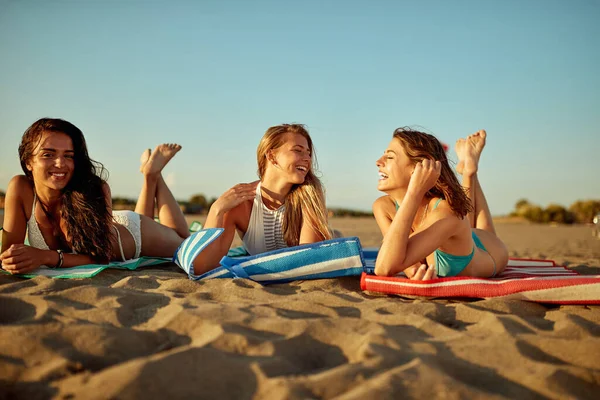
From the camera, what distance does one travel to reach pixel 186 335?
88.6 inches

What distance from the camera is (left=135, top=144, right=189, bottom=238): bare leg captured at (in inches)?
224

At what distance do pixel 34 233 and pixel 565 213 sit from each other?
1112 inches

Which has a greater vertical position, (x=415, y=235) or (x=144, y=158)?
(x=144, y=158)

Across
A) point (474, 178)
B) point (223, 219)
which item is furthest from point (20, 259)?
point (474, 178)

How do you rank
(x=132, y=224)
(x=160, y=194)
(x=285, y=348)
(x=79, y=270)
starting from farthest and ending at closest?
(x=160, y=194), (x=132, y=224), (x=79, y=270), (x=285, y=348)

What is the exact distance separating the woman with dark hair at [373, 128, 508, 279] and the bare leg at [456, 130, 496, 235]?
748 millimetres

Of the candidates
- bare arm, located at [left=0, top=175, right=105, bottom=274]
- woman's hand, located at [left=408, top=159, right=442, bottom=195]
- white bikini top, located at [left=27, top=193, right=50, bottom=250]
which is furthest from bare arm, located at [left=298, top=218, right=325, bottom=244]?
white bikini top, located at [left=27, top=193, right=50, bottom=250]

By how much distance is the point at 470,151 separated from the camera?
519 centimetres

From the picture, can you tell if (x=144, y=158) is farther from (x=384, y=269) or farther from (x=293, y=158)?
(x=384, y=269)

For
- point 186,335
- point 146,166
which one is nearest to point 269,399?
point 186,335

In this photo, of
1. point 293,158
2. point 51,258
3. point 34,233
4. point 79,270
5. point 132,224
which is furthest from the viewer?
point 132,224

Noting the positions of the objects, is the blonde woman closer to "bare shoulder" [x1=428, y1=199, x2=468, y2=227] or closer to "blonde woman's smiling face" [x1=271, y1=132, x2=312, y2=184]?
"blonde woman's smiling face" [x1=271, y1=132, x2=312, y2=184]

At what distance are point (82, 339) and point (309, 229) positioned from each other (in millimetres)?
2563

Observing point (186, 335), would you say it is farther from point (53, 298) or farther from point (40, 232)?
point (40, 232)
